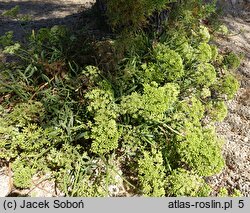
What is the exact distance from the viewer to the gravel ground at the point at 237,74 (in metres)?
2.44

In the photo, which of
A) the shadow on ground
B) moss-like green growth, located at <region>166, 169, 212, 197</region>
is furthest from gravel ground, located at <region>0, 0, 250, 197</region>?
moss-like green growth, located at <region>166, 169, 212, 197</region>

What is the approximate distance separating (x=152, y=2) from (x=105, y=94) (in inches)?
32.5

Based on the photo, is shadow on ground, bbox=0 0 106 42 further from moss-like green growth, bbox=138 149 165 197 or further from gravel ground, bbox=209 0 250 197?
moss-like green growth, bbox=138 149 165 197

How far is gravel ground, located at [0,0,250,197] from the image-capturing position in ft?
8.00

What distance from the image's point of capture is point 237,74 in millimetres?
3629

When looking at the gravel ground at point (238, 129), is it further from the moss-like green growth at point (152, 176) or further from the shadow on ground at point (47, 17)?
the shadow on ground at point (47, 17)

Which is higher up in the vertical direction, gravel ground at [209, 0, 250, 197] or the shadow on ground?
the shadow on ground

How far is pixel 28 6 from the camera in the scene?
4.73 metres

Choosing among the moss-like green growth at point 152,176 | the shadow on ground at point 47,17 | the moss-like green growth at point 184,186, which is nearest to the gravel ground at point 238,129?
the moss-like green growth at point 184,186

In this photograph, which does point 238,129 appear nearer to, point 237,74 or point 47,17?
point 237,74

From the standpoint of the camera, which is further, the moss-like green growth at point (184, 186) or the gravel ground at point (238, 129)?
the gravel ground at point (238, 129)

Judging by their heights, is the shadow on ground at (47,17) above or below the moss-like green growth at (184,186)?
above

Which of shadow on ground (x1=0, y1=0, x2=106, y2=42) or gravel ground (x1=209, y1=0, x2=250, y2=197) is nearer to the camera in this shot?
gravel ground (x1=209, y1=0, x2=250, y2=197)

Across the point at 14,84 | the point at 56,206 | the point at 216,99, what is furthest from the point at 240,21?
the point at 56,206
